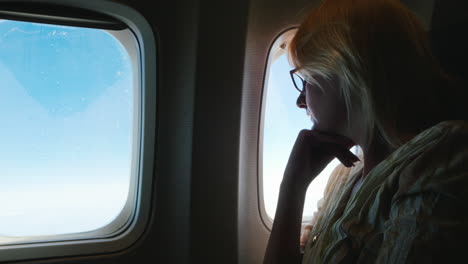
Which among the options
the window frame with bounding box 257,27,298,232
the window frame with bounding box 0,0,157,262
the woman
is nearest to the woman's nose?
the woman

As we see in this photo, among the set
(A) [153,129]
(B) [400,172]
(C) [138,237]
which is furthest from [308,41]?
(C) [138,237]

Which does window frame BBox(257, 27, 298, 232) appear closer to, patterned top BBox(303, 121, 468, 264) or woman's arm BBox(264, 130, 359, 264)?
woman's arm BBox(264, 130, 359, 264)

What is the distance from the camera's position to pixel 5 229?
57.5 inches

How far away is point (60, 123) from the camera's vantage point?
145cm

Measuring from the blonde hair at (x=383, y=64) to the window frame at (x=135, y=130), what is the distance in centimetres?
75

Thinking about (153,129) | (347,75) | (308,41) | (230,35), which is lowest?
(153,129)

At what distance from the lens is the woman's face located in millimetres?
1021

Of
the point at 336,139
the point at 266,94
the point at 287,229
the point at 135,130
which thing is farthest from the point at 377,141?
the point at 135,130

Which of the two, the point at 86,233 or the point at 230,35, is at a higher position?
the point at 230,35

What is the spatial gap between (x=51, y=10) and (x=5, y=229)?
2.84ft

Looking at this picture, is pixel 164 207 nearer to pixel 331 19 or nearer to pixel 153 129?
pixel 153 129

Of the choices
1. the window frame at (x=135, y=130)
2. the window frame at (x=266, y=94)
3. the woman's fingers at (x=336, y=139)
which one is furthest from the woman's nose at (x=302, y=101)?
the window frame at (x=135, y=130)

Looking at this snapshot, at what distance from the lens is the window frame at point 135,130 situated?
54.9 inches

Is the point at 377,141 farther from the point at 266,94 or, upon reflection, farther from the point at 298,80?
the point at 266,94
